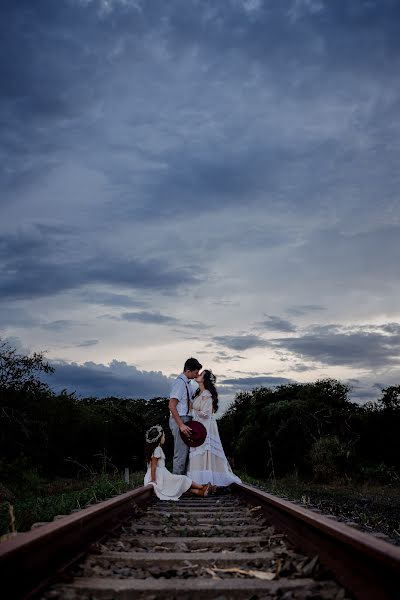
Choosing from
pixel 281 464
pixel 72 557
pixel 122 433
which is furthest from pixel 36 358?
pixel 72 557

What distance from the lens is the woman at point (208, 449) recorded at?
28.2 feet

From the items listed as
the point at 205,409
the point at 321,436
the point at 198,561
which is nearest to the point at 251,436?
the point at 321,436

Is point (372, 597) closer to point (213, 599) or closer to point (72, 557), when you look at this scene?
point (213, 599)

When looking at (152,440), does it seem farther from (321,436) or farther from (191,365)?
(321,436)

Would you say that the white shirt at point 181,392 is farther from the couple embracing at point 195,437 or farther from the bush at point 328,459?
the bush at point 328,459

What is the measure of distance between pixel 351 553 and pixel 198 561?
1.02 m

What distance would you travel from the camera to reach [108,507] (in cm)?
467

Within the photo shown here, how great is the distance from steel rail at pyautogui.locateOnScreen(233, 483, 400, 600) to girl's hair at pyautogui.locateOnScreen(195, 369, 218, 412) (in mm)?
4475

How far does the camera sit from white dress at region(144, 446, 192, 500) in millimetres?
7871

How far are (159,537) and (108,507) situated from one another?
52 centimetres

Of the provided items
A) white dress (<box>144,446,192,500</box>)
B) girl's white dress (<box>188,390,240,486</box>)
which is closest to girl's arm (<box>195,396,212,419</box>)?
girl's white dress (<box>188,390,240,486</box>)

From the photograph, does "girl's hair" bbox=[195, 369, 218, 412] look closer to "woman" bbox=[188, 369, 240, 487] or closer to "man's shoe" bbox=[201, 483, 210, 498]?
"woman" bbox=[188, 369, 240, 487]

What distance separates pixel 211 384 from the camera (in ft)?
28.8

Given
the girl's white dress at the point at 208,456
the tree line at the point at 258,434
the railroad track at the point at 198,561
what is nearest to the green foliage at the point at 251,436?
the tree line at the point at 258,434
